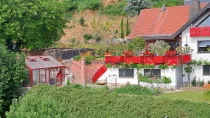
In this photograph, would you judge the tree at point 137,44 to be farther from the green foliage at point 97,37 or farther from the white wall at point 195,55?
the green foliage at point 97,37

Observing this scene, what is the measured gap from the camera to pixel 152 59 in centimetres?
3166

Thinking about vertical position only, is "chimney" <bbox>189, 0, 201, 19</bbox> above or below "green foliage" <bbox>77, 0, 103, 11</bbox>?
below

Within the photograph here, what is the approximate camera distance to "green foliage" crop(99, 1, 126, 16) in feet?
198

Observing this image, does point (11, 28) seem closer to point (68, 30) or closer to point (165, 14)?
point (165, 14)

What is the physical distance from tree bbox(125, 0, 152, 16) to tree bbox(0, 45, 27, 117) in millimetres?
28638

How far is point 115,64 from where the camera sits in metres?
33.5

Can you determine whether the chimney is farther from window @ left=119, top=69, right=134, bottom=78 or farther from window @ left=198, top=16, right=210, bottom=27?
window @ left=119, top=69, right=134, bottom=78

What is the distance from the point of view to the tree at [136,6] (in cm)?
5653

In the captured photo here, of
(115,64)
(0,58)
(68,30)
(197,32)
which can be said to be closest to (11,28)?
(0,58)

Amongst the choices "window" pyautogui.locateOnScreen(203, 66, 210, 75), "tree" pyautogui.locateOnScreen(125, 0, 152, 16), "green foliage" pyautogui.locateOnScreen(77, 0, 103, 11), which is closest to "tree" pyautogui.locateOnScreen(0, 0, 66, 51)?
"window" pyautogui.locateOnScreen(203, 66, 210, 75)

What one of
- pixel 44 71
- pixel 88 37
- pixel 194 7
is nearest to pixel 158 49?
pixel 194 7

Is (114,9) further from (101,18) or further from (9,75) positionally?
(9,75)

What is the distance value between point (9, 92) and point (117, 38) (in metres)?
26.4

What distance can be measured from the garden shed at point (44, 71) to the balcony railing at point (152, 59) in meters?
4.55
